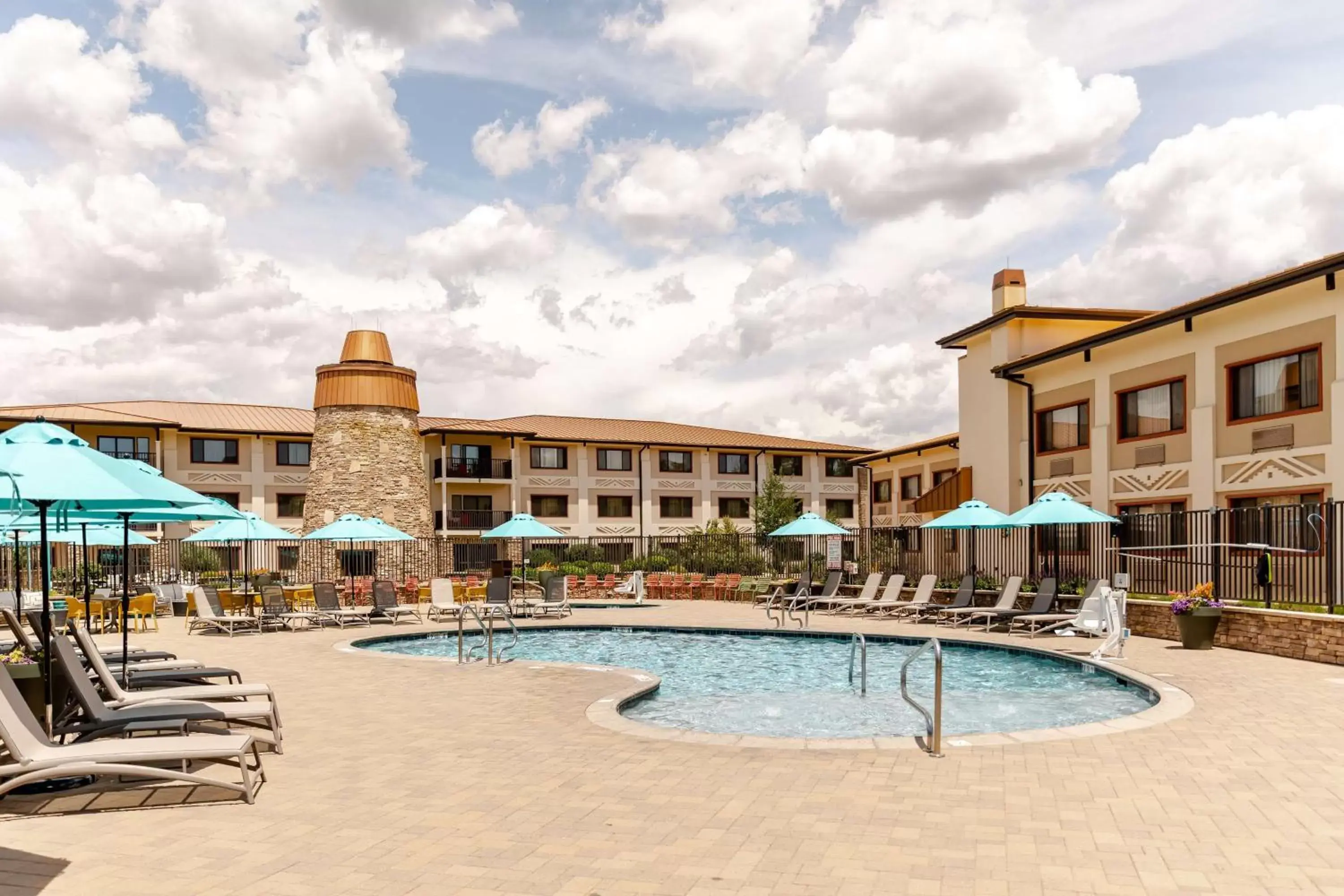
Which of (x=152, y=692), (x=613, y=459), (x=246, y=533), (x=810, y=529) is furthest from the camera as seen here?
(x=613, y=459)

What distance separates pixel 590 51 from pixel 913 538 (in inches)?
673

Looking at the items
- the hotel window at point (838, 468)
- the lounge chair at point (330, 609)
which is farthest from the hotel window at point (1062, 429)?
the hotel window at point (838, 468)

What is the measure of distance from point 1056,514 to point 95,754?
15927 mm

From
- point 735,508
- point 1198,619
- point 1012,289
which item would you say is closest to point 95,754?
point 1198,619

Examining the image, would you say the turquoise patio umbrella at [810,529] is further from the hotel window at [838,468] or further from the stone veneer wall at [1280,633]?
the hotel window at [838,468]

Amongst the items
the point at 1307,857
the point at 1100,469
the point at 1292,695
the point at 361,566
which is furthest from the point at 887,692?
the point at 361,566

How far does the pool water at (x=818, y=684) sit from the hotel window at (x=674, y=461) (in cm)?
3307

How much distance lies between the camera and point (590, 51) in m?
16.1

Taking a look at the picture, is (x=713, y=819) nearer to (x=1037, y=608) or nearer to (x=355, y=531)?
(x=1037, y=608)

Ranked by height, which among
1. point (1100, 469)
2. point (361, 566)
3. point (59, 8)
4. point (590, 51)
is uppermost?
point (590, 51)

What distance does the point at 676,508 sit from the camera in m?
53.5

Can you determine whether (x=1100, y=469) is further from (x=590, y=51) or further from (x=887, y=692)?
(x=590, y=51)

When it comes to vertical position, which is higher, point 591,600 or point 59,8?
point 59,8

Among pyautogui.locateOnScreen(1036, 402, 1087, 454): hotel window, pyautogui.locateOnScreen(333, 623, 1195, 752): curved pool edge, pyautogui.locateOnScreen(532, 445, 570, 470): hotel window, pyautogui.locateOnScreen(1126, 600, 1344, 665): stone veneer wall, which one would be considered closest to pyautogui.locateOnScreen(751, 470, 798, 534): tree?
pyautogui.locateOnScreen(532, 445, 570, 470): hotel window
